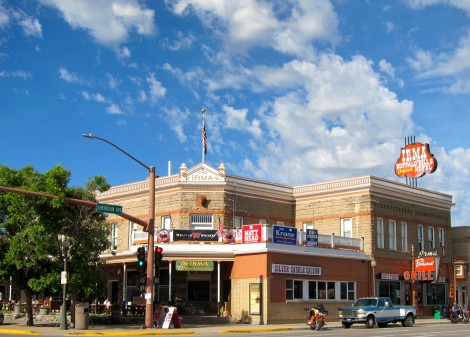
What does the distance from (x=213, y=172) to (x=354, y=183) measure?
33.0 feet

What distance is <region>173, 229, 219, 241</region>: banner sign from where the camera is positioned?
126 ft

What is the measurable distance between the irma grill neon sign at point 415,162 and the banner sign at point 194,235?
66.7ft

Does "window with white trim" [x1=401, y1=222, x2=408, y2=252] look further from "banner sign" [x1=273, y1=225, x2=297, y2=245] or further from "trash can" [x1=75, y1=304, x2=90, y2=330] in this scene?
"trash can" [x1=75, y1=304, x2=90, y2=330]

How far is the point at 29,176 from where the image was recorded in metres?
33.7

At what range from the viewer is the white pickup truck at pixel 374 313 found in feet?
116

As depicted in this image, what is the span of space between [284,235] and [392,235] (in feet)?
39.7

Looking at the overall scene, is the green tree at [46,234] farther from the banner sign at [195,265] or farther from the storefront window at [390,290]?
the storefront window at [390,290]

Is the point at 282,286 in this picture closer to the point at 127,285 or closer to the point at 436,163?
the point at 127,285

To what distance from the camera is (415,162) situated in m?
52.0

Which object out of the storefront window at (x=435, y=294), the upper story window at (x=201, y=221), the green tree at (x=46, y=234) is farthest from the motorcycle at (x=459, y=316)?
the green tree at (x=46, y=234)

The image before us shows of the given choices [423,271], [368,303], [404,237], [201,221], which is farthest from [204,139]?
[423,271]

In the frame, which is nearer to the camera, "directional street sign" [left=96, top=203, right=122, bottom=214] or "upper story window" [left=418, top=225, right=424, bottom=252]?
"directional street sign" [left=96, top=203, right=122, bottom=214]

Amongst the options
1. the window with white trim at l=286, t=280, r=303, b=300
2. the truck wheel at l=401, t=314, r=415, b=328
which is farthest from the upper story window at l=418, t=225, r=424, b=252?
the window with white trim at l=286, t=280, r=303, b=300

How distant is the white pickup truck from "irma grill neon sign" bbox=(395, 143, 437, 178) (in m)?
17.1
